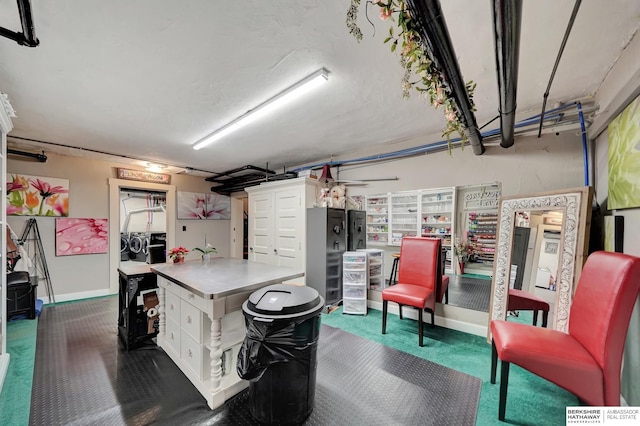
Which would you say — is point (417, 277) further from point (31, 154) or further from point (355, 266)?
point (31, 154)

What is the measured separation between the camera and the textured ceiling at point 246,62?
1.49 metres

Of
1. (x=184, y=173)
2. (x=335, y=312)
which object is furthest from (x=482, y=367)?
(x=184, y=173)

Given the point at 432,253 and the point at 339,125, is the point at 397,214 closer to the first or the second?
the point at 432,253

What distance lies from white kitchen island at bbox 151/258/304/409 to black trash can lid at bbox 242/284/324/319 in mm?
234

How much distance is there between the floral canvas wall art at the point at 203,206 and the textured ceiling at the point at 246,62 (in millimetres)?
2852

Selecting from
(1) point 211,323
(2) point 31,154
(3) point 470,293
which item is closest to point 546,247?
(3) point 470,293

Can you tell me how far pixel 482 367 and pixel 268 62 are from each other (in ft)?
11.3

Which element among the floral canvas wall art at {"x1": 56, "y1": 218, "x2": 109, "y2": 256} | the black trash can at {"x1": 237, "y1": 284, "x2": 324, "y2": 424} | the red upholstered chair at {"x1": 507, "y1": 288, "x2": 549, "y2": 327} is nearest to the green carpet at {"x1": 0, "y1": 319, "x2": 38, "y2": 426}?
the floral canvas wall art at {"x1": 56, "y1": 218, "x2": 109, "y2": 256}

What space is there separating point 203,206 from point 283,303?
562cm

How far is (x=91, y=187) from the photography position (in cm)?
479

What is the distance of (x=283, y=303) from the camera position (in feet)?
5.61

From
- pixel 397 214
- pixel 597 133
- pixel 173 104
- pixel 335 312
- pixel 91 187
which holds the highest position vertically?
pixel 173 104

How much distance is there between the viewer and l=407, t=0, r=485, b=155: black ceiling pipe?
1077 millimetres

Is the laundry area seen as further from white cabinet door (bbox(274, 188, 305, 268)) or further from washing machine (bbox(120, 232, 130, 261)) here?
white cabinet door (bbox(274, 188, 305, 268))
